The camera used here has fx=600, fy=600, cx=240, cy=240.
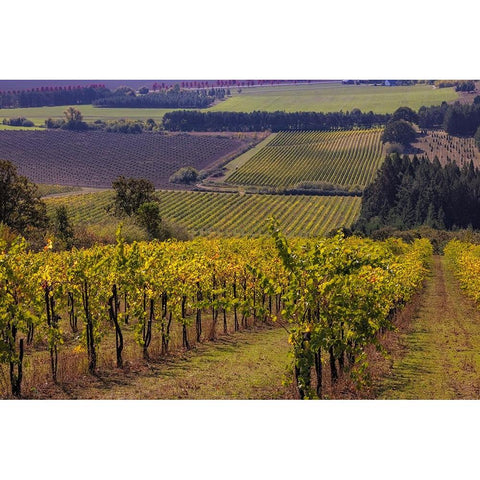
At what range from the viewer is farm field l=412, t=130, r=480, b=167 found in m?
25.4

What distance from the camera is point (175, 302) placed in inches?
761

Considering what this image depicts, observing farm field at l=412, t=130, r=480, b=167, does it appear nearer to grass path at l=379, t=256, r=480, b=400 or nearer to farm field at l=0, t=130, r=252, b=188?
grass path at l=379, t=256, r=480, b=400

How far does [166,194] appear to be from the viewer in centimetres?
3131

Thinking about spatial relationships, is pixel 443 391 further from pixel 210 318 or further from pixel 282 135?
pixel 282 135

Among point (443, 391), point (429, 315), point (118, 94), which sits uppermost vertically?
point (118, 94)

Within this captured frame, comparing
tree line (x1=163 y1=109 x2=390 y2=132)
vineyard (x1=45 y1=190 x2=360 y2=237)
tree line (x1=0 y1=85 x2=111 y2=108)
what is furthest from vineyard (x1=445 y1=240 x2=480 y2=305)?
tree line (x1=0 y1=85 x2=111 y2=108)

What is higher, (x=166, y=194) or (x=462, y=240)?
(x=166, y=194)

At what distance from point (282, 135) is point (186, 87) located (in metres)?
7.31

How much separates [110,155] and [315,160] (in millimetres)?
10578

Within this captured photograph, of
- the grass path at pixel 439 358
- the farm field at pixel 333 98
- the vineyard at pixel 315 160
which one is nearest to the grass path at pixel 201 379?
the grass path at pixel 439 358

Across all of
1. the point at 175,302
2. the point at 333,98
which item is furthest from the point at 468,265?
the point at 175,302

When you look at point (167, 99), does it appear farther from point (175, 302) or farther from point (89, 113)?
point (175, 302)

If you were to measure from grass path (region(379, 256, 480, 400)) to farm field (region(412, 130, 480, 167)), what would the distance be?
7.20 metres
